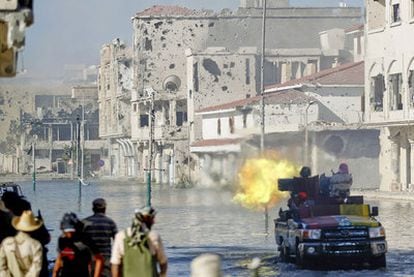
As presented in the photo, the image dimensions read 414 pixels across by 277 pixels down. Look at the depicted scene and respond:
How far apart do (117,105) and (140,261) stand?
10957cm

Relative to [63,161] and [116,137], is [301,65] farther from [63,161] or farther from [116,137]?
[63,161]

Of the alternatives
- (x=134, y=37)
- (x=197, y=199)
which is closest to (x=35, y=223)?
(x=197, y=199)

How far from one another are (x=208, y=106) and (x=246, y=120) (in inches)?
586

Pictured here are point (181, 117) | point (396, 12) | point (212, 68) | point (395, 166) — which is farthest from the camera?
point (181, 117)

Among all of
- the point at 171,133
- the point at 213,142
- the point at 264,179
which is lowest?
the point at 264,179

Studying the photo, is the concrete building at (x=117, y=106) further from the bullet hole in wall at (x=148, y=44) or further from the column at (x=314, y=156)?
the column at (x=314, y=156)

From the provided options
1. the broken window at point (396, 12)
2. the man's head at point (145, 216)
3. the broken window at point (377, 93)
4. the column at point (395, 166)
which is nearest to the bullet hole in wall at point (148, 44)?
the broken window at point (377, 93)

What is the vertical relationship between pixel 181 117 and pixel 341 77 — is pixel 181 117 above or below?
below

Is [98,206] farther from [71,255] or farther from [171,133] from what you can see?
[171,133]

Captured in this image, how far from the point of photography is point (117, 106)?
125 metres

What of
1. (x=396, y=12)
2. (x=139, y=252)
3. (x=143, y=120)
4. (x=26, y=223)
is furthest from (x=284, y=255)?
(x=143, y=120)

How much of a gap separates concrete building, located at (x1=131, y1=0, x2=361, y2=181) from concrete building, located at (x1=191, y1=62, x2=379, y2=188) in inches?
162

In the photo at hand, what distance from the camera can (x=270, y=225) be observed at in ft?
145

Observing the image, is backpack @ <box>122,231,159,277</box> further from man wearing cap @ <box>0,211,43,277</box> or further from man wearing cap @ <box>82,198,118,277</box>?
man wearing cap @ <box>82,198,118,277</box>
